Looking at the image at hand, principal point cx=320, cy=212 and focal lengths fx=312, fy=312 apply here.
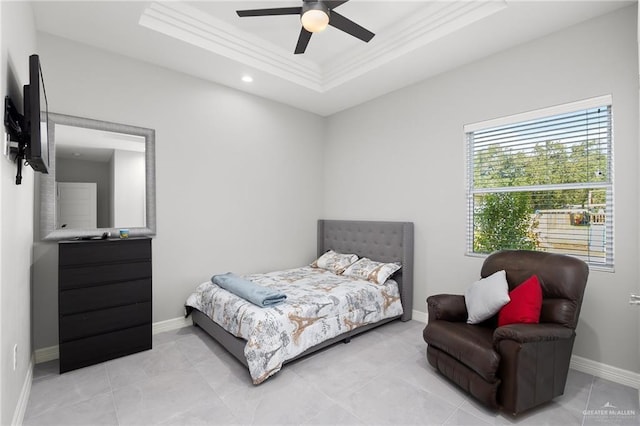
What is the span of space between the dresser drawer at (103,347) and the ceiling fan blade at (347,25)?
10.1 ft

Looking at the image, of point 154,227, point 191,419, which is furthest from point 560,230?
point 154,227

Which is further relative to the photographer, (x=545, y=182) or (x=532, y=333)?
(x=545, y=182)

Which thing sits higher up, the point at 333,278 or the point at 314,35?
the point at 314,35

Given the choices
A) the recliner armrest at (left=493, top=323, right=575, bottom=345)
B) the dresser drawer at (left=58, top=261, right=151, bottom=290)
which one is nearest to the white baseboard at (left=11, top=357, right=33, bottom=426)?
the dresser drawer at (left=58, top=261, right=151, bottom=290)

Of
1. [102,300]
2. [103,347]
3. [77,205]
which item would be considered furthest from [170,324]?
[77,205]

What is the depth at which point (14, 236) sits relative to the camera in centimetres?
186

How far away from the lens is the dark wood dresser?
253 centimetres

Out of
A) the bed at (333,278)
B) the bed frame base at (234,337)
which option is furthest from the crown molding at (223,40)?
the bed frame base at (234,337)

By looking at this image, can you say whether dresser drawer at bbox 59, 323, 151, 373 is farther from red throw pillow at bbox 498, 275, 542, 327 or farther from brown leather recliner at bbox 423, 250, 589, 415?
red throw pillow at bbox 498, 275, 542, 327

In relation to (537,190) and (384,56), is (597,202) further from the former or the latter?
(384,56)

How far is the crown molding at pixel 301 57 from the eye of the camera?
267cm

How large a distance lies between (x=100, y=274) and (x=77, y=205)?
738 millimetres

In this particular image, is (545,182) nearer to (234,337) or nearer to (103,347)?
(234,337)

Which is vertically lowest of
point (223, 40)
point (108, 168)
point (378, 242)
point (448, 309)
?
point (448, 309)
